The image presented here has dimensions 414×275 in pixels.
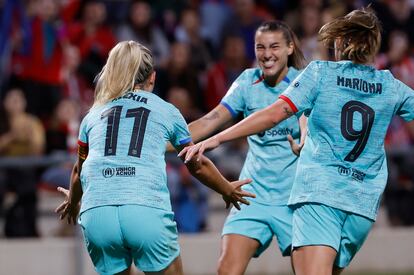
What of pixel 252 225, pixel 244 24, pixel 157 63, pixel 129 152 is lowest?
pixel 252 225

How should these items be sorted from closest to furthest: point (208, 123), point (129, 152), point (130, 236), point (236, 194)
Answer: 1. point (130, 236)
2. point (129, 152)
3. point (236, 194)
4. point (208, 123)

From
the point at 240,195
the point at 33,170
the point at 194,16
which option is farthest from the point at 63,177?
the point at 240,195

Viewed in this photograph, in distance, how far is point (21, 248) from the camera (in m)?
11.5

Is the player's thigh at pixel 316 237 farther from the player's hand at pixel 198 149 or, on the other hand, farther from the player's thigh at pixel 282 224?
the player's thigh at pixel 282 224

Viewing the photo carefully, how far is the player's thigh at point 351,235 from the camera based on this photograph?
21.0 ft

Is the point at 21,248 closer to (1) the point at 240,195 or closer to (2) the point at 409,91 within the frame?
(1) the point at 240,195

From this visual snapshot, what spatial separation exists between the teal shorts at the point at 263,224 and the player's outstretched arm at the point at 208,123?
0.60m

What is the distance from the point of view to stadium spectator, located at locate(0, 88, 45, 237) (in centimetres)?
1140

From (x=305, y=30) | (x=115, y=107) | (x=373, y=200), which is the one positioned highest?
(x=305, y=30)

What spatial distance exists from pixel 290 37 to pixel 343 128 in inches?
65.4

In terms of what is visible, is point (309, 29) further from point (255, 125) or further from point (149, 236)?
point (149, 236)

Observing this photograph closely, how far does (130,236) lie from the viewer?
5.99 meters

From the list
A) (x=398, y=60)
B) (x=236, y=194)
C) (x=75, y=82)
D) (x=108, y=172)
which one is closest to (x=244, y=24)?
(x=398, y=60)

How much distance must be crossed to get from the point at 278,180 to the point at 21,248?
4.62 m
